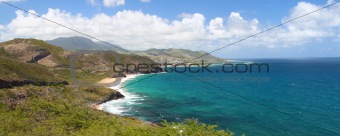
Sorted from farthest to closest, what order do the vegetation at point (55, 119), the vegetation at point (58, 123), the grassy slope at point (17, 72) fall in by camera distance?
the grassy slope at point (17, 72) < the vegetation at point (55, 119) < the vegetation at point (58, 123)

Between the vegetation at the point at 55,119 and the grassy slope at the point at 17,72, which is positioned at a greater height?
the grassy slope at the point at 17,72

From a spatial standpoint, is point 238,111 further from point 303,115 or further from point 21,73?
point 21,73

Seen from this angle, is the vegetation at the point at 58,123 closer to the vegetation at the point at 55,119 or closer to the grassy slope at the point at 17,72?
the vegetation at the point at 55,119

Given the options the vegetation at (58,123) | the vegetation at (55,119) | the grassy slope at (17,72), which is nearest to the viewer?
the vegetation at (58,123)

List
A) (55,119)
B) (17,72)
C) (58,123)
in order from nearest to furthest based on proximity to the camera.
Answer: (58,123) → (55,119) → (17,72)

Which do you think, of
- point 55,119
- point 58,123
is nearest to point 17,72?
point 55,119

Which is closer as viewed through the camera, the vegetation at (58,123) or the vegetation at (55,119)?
the vegetation at (58,123)

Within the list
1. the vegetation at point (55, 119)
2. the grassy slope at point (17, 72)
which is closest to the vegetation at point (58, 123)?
the vegetation at point (55, 119)

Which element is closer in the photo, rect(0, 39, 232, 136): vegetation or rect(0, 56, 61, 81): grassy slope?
rect(0, 39, 232, 136): vegetation

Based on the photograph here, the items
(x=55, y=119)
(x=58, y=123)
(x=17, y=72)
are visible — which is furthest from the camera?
(x=17, y=72)

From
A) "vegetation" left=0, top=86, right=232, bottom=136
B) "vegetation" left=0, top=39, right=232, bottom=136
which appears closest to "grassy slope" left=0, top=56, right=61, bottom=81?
"vegetation" left=0, top=39, right=232, bottom=136

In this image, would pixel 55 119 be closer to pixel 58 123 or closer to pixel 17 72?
pixel 58 123

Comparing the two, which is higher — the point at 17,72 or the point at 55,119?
the point at 17,72

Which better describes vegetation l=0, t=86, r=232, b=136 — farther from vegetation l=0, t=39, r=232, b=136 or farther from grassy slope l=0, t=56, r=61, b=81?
grassy slope l=0, t=56, r=61, b=81
